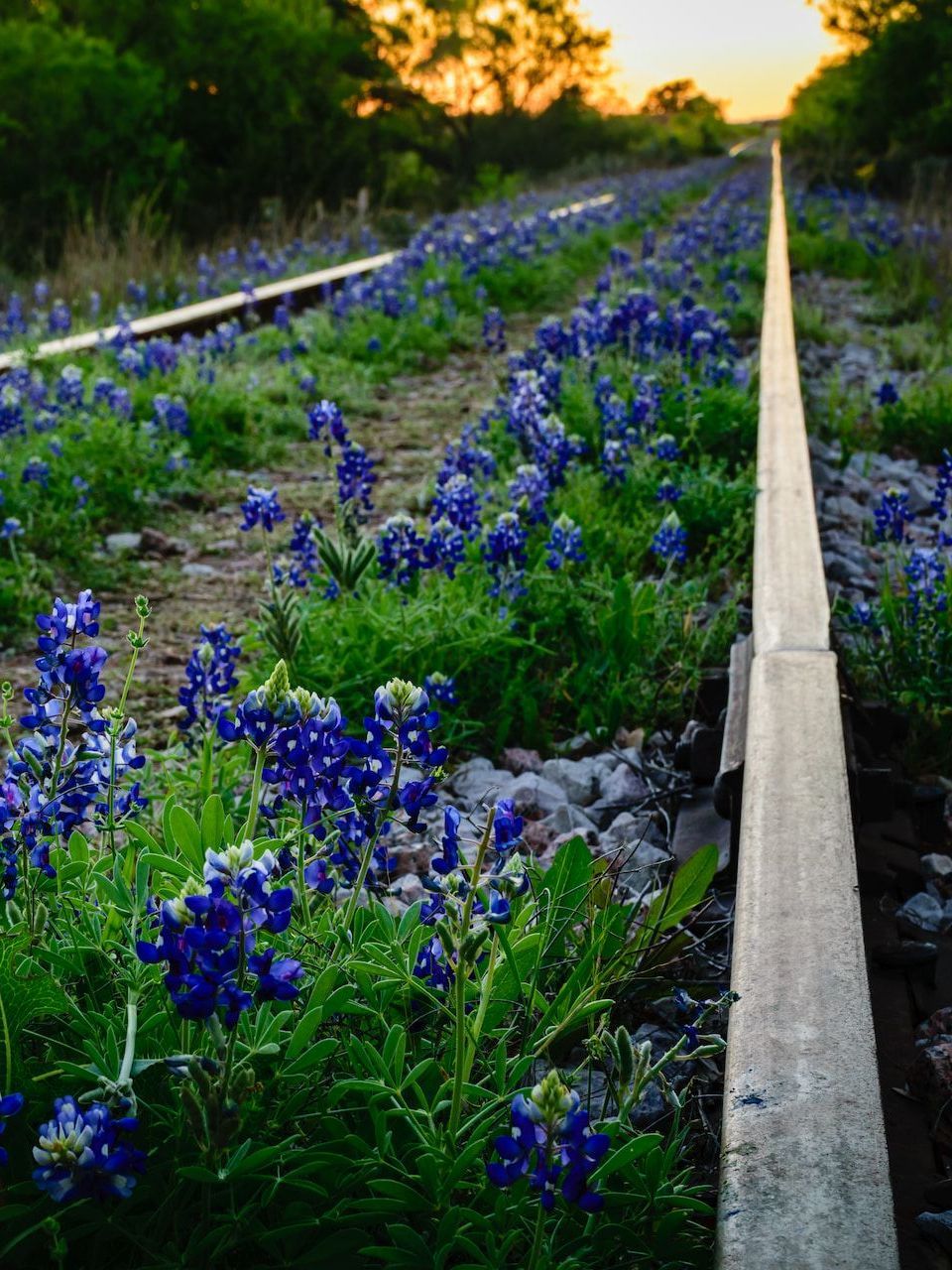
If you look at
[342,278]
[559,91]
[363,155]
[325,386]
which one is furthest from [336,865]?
[559,91]

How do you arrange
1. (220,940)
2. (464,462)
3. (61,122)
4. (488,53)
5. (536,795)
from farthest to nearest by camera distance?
(488,53)
(61,122)
(464,462)
(536,795)
(220,940)

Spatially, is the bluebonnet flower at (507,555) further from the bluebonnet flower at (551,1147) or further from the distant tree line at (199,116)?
the distant tree line at (199,116)

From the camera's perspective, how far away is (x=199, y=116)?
17.8 meters

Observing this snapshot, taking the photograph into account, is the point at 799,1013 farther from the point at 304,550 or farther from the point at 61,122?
the point at 61,122

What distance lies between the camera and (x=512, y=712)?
3.34m

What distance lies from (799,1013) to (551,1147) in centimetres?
46

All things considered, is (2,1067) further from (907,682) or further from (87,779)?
(907,682)

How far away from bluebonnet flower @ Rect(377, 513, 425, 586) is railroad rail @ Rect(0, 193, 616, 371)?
161 inches

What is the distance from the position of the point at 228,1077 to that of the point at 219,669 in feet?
5.61

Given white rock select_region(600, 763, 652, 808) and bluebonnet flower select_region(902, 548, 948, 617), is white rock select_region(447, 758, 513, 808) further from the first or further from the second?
bluebonnet flower select_region(902, 548, 948, 617)

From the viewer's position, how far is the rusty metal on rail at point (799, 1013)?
4.32ft

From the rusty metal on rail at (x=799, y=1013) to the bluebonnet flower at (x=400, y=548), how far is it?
1.23 m

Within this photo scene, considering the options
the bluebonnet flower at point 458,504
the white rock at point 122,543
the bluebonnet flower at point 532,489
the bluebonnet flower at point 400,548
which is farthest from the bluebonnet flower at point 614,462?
the white rock at point 122,543

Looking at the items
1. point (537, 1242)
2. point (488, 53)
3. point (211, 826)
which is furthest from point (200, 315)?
point (488, 53)
